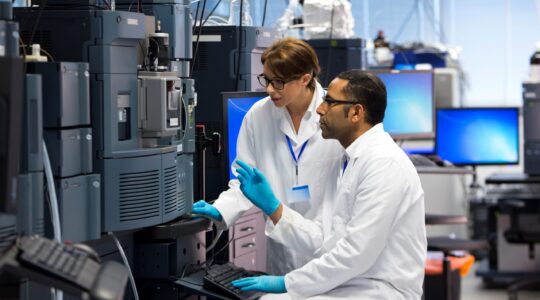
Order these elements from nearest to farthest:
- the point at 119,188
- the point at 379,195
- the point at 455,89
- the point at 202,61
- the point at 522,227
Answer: the point at 379,195, the point at 119,188, the point at 202,61, the point at 522,227, the point at 455,89

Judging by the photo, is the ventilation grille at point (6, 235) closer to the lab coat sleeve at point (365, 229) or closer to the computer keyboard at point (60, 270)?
the computer keyboard at point (60, 270)

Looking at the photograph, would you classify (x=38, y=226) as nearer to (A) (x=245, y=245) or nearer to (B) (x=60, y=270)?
(B) (x=60, y=270)

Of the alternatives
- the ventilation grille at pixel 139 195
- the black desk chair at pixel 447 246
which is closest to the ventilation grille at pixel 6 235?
the ventilation grille at pixel 139 195

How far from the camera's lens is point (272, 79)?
2.83 m

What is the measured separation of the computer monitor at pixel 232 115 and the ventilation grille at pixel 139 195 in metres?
0.53

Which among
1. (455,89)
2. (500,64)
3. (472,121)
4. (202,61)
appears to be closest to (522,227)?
(472,121)

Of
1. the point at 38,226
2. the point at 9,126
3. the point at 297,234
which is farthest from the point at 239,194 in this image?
the point at 9,126

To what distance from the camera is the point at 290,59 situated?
2.82 metres

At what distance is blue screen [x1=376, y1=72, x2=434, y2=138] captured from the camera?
515cm

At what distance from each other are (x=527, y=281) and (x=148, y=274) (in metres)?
3.22

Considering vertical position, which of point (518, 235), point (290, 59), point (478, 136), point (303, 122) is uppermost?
point (290, 59)

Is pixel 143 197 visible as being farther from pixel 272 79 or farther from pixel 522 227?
pixel 522 227

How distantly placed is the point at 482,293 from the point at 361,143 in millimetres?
3474

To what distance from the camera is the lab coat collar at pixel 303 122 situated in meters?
2.88
